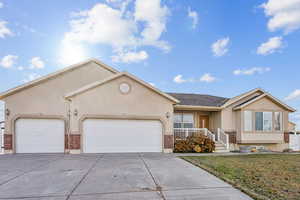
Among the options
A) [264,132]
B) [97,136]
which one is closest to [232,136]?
[264,132]

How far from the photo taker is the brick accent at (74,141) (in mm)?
10219

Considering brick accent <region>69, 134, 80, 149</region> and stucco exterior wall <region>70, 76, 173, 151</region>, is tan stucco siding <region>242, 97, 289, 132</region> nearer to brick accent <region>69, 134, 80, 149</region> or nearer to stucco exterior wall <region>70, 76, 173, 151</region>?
stucco exterior wall <region>70, 76, 173, 151</region>

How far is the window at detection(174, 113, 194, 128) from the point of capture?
1429 cm

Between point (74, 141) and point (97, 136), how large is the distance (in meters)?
1.34

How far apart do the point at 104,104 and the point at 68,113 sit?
2858mm

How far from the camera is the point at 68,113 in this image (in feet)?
37.9

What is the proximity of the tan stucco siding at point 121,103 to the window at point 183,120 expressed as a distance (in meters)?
2.95

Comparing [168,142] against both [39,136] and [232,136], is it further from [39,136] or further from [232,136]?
[39,136]

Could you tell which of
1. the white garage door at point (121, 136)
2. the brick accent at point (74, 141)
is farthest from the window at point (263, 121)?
the brick accent at point (74, 141)

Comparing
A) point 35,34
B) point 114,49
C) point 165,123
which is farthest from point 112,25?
point 165,123

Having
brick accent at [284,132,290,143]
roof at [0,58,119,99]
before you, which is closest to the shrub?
brick accent at [284,132,290,143]

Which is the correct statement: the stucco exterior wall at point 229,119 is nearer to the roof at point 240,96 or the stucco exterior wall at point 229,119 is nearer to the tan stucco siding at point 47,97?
the roof at point 240,96

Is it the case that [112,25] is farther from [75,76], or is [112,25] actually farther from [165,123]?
[165,123]

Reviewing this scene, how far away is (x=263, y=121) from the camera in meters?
13.2
